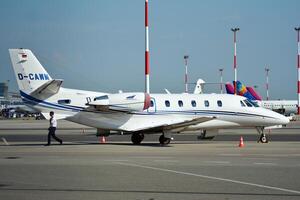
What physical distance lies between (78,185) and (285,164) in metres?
7.45

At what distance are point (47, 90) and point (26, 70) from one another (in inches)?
58.1

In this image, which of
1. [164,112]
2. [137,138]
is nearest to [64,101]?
[137,138]

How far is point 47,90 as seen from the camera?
81.6 ft

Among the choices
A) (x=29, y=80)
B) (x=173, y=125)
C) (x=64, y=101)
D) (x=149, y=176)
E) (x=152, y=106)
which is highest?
(x=29, y=80)

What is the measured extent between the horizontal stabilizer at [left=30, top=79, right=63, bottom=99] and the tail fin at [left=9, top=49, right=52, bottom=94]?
0.32 m

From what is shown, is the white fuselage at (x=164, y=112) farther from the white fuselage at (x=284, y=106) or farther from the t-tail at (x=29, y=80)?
the white fuselage at (x=284, y=106)

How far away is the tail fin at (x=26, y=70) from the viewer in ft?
81.8

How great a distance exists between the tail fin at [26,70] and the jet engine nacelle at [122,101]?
9.54 ft

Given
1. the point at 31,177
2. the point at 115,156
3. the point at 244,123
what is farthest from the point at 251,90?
the point at 31,177

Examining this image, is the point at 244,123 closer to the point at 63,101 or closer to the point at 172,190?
the point at 63,101

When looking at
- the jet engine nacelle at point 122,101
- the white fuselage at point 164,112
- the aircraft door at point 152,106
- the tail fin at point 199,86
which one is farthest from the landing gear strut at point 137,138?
the tail fin at point 199,86

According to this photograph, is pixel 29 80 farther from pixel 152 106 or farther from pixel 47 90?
pixel 152 106

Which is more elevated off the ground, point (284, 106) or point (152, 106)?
point (284, 106)

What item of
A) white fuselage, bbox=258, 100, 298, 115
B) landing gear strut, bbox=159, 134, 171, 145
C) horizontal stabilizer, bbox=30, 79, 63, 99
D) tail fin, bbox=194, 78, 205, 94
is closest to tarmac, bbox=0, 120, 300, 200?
horizontal stabilizer, bbox=30, 79, 63, 99
